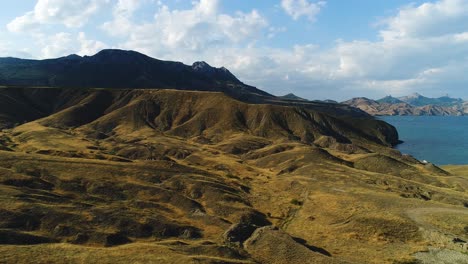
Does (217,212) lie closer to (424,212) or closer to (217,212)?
(217,212)

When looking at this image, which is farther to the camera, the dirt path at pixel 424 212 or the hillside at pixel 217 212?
the dirt path at pixel 424 212

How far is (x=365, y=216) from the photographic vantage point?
266ft

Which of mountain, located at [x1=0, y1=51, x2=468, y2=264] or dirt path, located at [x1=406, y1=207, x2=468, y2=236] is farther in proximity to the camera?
dirt path, located at [x1=406, y1=207, x2=468, y2=236]

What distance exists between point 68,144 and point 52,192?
78039 millimetres

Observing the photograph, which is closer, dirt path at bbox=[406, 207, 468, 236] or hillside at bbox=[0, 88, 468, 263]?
hillside at bbox=[0, 88, 468, 263]

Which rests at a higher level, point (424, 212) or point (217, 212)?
point (424, 212)

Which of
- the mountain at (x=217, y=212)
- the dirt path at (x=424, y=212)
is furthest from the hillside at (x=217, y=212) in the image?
the dirt path at (x=424, y=212)

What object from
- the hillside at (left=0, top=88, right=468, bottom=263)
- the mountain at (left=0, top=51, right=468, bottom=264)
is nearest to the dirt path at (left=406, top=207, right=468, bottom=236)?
the mountain at (left=0, top=51, right=468, bottom=264)

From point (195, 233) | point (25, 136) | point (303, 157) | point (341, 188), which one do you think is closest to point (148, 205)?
point (195, 233)

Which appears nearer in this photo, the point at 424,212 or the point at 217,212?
the point at 424,212

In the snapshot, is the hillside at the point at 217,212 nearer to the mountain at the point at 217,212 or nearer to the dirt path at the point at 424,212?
the mountain at the point at 217,212

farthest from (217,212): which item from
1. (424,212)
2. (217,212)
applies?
(424,212)

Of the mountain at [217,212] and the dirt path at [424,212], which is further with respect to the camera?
the dirt path at [424,212]

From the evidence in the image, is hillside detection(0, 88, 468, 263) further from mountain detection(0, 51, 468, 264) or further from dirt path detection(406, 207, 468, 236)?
dirt path detection(406, 207, 468, 236)
